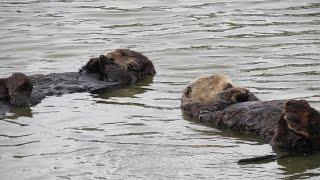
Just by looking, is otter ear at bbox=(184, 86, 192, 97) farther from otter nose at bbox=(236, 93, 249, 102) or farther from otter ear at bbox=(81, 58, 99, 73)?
otter ear at bbox=(81, 58, 99, 73)

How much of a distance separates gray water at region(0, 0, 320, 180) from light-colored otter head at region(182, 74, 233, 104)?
30 cm

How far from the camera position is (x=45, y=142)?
7637 millimetres

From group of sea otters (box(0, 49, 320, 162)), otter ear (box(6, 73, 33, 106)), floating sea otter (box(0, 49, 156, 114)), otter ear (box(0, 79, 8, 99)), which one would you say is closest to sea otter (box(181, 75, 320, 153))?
group of sea otters (box(0, 49, 320, 162))

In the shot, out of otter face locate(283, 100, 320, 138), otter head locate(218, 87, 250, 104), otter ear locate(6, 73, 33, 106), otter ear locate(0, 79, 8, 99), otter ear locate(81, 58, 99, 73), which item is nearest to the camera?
otter face locate(283, 100, 320, 138)

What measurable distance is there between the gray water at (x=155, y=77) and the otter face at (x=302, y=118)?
12.8 inches

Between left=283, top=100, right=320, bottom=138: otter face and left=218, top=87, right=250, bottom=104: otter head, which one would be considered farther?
left=218, top=87, right=250, bottom=104: otter head

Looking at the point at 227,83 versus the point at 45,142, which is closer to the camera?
the point at 45,142

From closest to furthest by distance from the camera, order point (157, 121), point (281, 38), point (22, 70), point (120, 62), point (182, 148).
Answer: point (182, 148) < point (157, 121) < point (120, 62) < point (22, 70) < point (281, 38)

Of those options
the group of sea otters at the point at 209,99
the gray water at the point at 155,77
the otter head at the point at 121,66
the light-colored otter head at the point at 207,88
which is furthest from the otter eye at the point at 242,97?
the otter head at the point at 121,66

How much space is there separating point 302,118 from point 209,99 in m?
2.06

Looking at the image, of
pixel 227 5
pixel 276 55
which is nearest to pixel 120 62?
pixel 276 55

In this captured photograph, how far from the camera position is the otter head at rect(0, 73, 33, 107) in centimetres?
853

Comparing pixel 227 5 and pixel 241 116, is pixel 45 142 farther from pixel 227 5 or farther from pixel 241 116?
pixel 227 5

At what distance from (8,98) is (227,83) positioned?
2.46 meters
